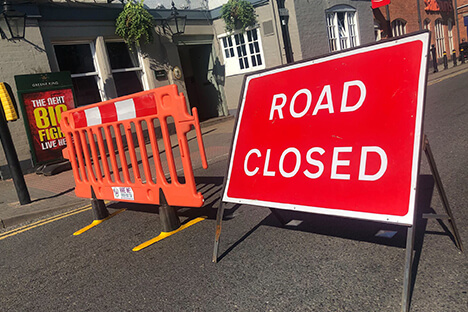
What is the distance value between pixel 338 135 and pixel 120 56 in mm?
11113

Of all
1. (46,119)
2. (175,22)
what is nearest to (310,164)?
(46,119)

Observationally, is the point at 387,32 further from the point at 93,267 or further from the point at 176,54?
the point at 93,267

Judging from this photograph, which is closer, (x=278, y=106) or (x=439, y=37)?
(x=278, y=106)

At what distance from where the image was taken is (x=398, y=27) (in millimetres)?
22609

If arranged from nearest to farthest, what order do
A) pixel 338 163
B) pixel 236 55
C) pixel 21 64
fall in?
pixel 338 163 → pixel 21 64 → pixel 236 55

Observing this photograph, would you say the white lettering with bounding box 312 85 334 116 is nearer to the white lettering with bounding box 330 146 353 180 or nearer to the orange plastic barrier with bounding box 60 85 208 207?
the white lettering with bounding box 330 146 353 180

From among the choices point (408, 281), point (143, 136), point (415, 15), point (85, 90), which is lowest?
point (408, 281)

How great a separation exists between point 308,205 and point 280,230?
1.02m

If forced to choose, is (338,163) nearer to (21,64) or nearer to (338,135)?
(338,135)

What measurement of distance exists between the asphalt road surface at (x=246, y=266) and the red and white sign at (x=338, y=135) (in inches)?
19.4

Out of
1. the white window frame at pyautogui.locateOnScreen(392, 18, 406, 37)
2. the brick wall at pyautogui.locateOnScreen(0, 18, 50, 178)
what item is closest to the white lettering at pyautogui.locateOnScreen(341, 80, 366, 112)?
the brick wall at pyautogui.locateOnScreen(0, 18, 50, 178)

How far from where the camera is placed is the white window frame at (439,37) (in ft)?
87.5

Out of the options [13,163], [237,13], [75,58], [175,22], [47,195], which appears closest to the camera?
[13,163]

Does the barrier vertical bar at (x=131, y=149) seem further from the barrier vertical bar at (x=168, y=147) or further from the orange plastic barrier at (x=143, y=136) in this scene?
the barrier vertical bar at (x=168, y=147)
